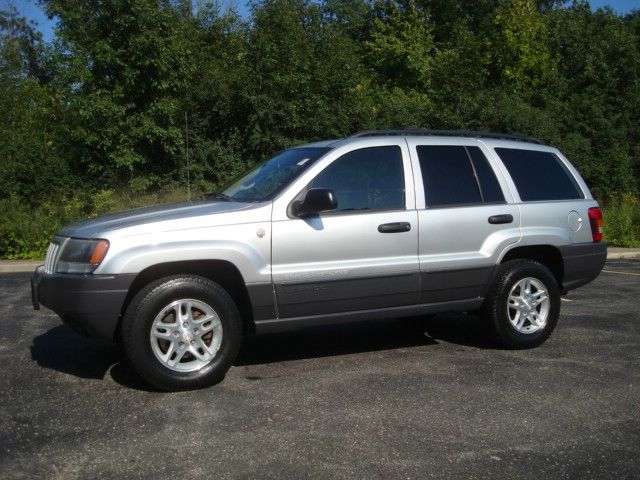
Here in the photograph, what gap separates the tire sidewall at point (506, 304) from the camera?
6.36 meters

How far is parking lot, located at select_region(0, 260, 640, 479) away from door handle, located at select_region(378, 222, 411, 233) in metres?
1.09

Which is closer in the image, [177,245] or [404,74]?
[177,245]

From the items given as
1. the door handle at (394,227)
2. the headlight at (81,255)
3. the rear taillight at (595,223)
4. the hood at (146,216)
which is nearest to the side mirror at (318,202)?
the hood at (146,216)

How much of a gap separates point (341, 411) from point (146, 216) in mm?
1995

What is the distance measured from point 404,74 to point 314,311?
3067 cm

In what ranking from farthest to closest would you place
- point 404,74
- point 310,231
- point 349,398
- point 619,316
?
point 404,74
point 619,316
point 310,231
point 349,398

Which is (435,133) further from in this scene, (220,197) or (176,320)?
(176,320)

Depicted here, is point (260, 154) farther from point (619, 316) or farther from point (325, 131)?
point (619, 316)

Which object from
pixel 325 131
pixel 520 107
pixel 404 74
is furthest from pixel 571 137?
pixel 325 131

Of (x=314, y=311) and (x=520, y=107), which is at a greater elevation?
A: (x=520, y=107)

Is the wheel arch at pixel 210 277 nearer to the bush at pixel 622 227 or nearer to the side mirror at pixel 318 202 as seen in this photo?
the side mirror at pixel 318 202

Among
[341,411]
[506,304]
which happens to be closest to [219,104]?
[506,304]

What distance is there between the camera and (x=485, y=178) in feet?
21.2

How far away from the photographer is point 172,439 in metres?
4.26
